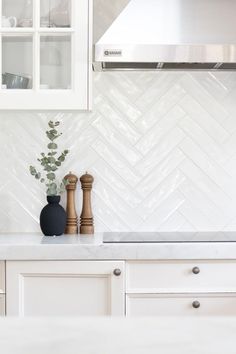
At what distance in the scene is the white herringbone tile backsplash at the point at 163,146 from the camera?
2.92 metres

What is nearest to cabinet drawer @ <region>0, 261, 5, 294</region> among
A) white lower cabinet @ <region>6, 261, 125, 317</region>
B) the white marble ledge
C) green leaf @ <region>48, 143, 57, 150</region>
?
white lower cabinet @ <region>6, 261, 125, 317</region>

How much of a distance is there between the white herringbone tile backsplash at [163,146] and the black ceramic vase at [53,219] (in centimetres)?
30

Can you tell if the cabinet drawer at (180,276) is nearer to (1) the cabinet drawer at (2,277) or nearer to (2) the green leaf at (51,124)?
(1) the cabinet drawer at (2,277)

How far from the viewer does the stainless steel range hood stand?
253 centimetres

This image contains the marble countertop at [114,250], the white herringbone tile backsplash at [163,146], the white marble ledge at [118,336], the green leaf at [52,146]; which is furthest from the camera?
the white herringbone tile backsplash at [163,146]

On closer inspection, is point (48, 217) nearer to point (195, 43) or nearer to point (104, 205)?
point (104, 205)

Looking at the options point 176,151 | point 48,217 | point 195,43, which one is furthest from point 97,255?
point 195,43

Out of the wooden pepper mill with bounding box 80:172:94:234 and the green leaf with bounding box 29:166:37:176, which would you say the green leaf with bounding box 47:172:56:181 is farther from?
the wooden pepper mill with bounding box 80:172:94:234

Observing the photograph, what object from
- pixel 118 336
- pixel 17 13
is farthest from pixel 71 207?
pixel 118 336

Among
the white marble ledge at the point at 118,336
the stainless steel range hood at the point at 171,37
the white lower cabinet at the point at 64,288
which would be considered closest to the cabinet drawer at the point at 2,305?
the white lower cabinet at the point at 64,288

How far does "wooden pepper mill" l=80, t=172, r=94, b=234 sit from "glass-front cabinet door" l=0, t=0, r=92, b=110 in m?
0.39

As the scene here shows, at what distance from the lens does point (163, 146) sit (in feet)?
9.59

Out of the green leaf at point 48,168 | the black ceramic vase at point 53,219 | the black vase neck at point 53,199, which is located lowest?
the black ceramic vase at point 53,219

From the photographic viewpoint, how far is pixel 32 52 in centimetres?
266
